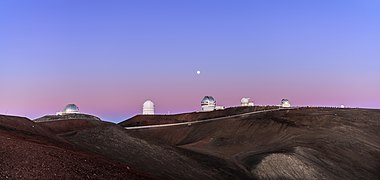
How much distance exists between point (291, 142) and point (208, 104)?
182 ft

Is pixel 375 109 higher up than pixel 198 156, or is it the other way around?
pixel 375 109

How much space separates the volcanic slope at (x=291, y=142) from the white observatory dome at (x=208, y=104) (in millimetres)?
25891

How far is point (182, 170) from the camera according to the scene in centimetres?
4234

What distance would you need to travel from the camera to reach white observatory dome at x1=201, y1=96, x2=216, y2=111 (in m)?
119

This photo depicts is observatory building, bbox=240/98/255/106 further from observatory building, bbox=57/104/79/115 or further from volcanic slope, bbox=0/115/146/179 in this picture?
volcanic slope, bbox=0/115/146/179

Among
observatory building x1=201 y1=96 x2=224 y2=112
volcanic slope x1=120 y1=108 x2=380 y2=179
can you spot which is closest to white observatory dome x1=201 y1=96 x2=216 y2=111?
observatory building x1=201 y1=96 x2=224 y2=112

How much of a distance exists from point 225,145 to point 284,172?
848 inches

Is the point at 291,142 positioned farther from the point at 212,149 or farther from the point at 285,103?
the point at 285,103

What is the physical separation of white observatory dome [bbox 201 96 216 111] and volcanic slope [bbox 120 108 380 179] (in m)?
25.9

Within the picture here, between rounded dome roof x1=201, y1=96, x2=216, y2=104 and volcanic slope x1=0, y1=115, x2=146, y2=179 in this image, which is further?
rounded dome roof x1=201, y1=96, x2=216, y2=104

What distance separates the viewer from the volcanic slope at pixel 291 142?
168 feet

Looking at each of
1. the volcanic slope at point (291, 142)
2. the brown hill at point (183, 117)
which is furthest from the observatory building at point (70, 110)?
the volcanic slope at point (291, 142)

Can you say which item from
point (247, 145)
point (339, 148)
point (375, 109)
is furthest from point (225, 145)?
point (375, 109)

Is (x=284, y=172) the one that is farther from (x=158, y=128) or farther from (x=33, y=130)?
(x=158, y=128)
